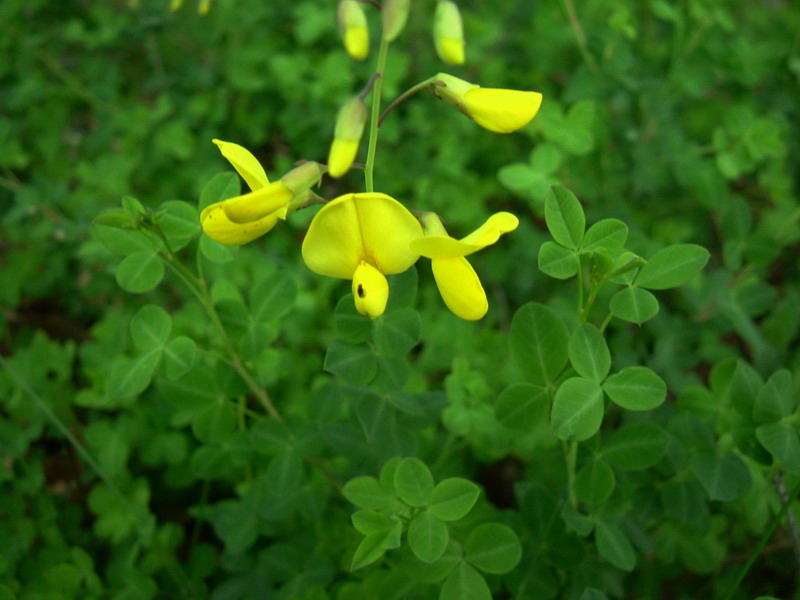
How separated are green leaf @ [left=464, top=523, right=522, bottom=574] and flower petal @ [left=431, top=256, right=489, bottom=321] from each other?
1.65ft

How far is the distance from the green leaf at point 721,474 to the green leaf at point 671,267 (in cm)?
44

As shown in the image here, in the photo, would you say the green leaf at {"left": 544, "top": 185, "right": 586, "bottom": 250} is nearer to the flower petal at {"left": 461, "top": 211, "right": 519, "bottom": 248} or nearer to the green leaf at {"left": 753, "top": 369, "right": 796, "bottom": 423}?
the flower petal at {"left": 461, "top": 211, "right": 519, "bottom": 248}

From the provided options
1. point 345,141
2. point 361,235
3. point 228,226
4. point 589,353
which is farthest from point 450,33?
point 589,353

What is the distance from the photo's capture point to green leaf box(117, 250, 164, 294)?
1.42 m

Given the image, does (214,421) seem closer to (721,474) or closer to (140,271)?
(140,271)

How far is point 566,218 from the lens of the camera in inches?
50.4

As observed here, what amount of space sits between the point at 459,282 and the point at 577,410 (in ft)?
1.05

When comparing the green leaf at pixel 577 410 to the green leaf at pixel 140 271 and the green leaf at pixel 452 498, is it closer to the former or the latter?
the green leaf at pixel 452 498

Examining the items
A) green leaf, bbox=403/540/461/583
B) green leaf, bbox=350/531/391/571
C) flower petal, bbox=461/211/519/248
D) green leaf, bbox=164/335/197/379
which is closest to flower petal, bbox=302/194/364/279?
flower petal, bbox=461/211/519/248

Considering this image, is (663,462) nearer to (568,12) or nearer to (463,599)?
(463,599)

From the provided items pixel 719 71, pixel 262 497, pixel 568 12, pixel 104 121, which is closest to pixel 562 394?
pixel 262 497

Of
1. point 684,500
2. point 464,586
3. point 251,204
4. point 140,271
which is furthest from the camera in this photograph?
point 684,500

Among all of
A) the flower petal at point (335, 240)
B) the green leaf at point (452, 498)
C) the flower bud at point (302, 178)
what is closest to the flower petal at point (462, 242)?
the flower petal at point (335, 240)

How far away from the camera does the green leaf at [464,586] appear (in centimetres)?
130
